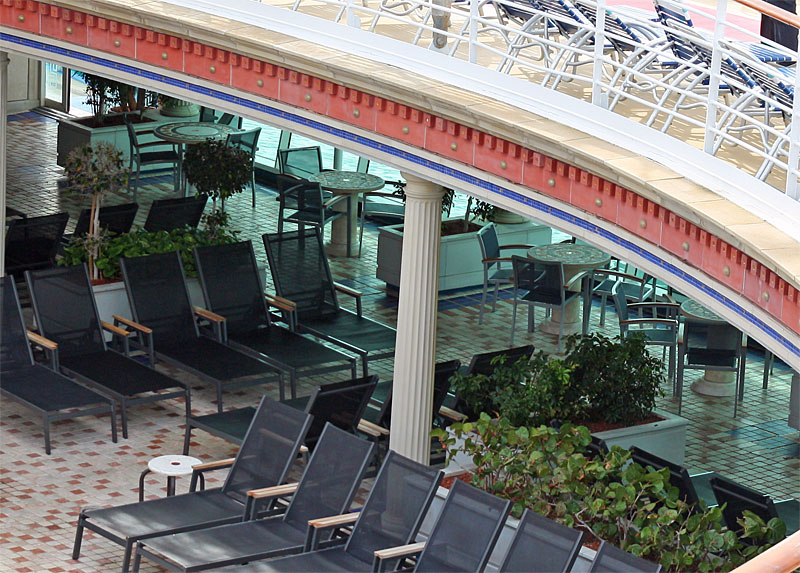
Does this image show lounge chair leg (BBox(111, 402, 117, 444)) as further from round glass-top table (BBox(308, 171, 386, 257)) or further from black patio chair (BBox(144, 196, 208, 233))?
round glass-top table (BBox(308, 171, 386, 257))

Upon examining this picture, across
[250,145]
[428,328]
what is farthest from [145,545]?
[250,145]

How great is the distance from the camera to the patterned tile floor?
30.0 ft

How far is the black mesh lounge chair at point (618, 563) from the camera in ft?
23.5

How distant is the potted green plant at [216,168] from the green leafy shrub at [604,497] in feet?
20.4

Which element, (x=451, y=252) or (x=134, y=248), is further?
(x=451, y=252)

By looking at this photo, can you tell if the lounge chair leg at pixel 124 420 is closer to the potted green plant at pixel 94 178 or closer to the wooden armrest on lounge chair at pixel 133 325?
the wooden armrest on lounge chair at pixel 133 325

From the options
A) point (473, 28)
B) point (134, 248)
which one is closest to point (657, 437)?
point (473, 28)

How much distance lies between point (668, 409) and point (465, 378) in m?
2.73

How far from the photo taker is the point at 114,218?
44.1 ft

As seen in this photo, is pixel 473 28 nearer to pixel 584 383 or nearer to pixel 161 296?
pixel 584 383

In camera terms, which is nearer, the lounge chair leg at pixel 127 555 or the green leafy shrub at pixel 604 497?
the green leafy shrub at pixel 604 497

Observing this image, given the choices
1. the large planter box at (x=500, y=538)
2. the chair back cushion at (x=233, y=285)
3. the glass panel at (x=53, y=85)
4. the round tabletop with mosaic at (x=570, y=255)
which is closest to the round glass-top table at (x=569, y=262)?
the round tabletop with mosaic at (x=570, y=255)

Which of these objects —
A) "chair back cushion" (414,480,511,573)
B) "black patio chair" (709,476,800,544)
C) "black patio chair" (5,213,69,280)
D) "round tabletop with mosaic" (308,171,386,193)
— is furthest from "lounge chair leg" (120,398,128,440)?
"round tabletop with mosaic" (308,171,386,193)

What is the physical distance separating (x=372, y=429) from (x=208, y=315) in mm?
2269
